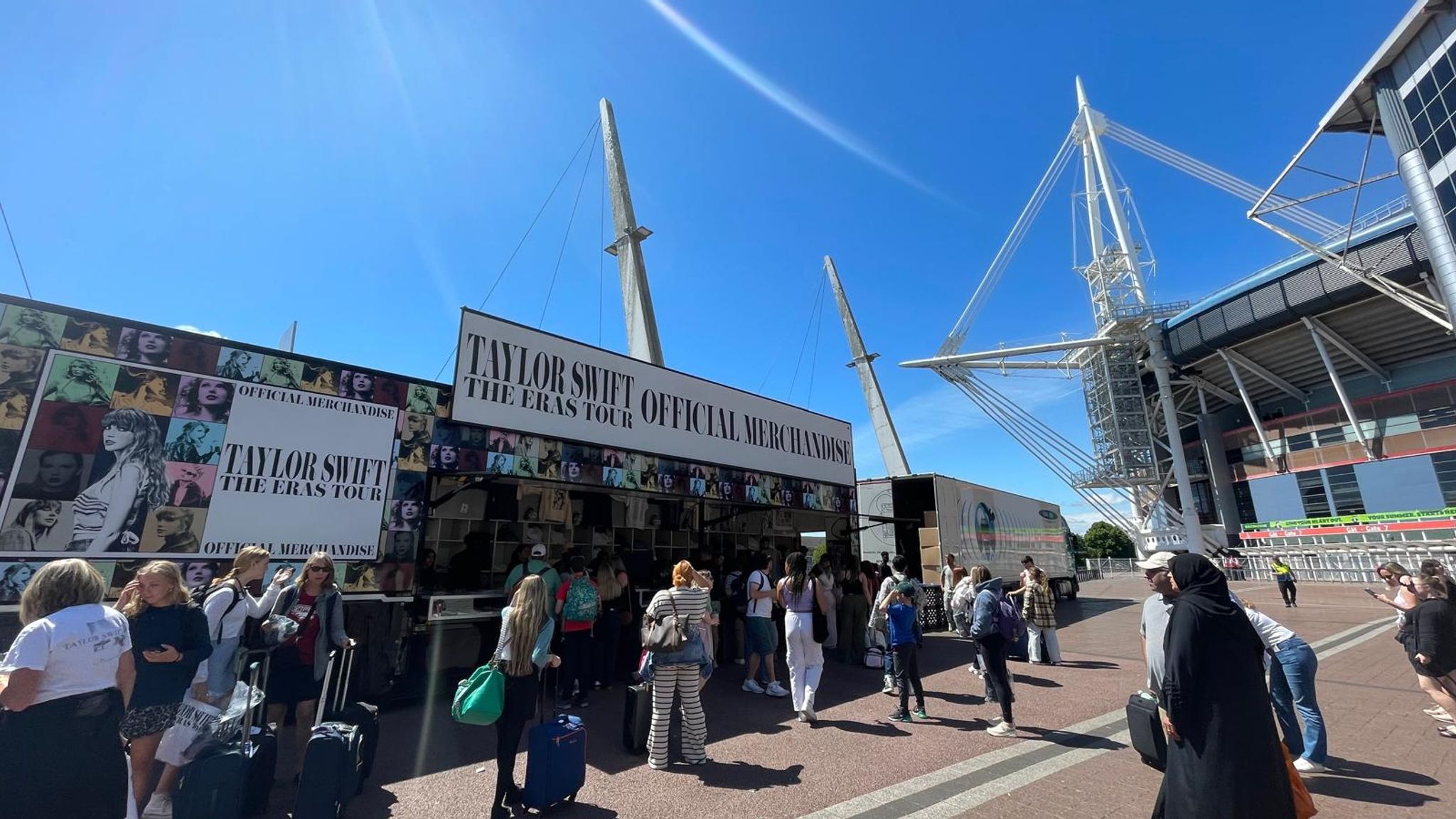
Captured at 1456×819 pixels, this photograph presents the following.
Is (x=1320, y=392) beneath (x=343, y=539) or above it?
above

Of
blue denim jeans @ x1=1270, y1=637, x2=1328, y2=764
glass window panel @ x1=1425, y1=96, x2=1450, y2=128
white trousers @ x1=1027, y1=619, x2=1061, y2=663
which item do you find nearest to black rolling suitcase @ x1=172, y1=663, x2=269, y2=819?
blue denim jeans @ x1=1270, y1=637, x2=1328, y2=764

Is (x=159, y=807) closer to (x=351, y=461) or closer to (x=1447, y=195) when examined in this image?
(x=351, y=461)

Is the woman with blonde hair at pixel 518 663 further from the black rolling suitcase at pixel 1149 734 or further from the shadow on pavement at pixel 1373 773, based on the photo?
the shadow on pavement at pixel 1373 773

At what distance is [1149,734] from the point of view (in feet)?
11.1

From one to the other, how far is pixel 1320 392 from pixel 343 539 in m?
57.2

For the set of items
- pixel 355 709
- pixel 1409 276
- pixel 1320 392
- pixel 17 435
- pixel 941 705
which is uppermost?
pixel 1409 276

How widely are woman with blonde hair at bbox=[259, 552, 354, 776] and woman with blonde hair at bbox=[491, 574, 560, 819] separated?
51.7 inches

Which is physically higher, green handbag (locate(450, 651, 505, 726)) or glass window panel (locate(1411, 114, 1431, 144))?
glass window panel (locate(1411, 114, 1431, 144))

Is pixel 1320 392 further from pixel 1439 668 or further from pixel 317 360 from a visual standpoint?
pixel 317 360

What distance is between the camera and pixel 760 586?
700 centimetres

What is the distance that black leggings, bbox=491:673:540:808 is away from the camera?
3.73 metres

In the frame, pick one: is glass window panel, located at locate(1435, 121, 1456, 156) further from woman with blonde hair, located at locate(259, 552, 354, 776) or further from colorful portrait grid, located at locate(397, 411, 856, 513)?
woman with blonde hair, located at locate(259, 552, 354, 776)

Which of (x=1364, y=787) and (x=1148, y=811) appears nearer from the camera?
(x=1148, y=811)

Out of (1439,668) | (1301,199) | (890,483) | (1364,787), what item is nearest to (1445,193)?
(1301,199)
